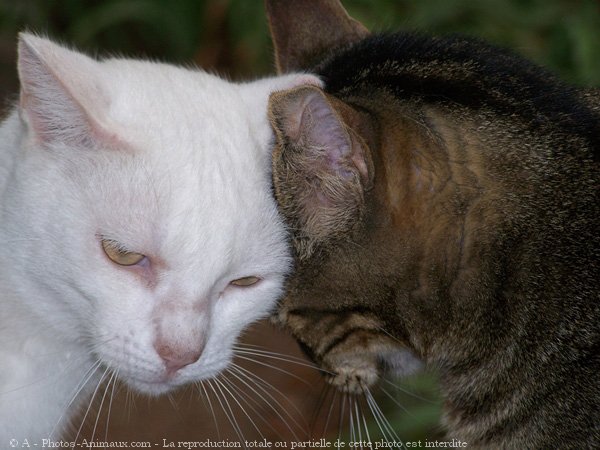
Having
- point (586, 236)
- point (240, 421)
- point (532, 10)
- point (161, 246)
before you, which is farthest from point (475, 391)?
point (532, 10)

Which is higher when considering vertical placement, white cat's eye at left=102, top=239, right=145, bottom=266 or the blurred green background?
the blurred green background

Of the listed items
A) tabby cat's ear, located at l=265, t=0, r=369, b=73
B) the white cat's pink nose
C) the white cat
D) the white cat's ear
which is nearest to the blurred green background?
tabby cat's ear, located at l=265, t=0, r=369, b=73

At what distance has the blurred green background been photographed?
445 cm

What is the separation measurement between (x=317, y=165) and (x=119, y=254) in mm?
495

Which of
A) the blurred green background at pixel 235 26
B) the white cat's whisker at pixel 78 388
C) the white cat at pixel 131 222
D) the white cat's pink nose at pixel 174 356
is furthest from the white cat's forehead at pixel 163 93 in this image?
the blurred green background at pixel 235 26

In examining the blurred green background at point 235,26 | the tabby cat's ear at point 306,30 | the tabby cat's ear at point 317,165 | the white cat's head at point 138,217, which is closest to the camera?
the tabby cat's ear at point 317,165

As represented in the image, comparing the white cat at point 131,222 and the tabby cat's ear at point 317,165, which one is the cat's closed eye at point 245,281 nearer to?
the white cat at point 131,222

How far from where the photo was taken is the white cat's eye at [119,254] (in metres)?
1.86

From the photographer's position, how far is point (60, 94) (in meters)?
1.78

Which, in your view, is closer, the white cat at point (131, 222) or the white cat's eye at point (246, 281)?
the white cat at point (131, 222)

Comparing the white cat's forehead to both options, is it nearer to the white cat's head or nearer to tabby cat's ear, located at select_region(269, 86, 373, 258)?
the white cat's head

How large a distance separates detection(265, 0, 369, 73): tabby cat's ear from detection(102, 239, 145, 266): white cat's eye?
0.80 meters

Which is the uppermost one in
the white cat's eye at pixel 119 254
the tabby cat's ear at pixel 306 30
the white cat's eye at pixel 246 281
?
the tabby cat's ear at pixel 306 30

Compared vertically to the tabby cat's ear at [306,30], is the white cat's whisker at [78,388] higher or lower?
lower
